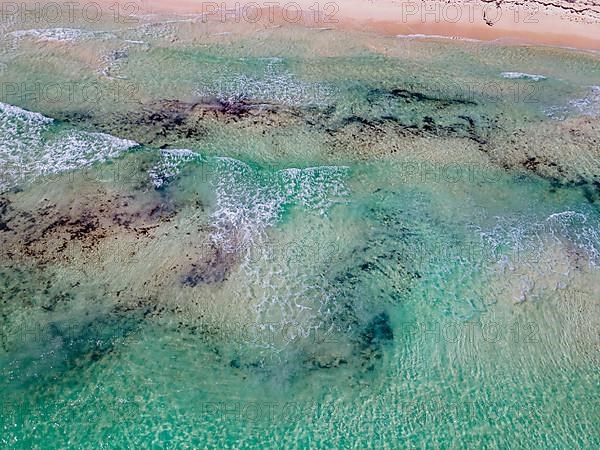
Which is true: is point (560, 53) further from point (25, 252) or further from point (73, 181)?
point (25, 252)

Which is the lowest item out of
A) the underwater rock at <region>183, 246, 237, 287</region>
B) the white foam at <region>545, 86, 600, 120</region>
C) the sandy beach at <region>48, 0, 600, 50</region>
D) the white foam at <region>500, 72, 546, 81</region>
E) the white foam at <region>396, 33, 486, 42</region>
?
the underwater rock at <region>183, 246, 237, 287</region>

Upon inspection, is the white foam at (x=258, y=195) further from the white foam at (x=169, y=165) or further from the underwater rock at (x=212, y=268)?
the white foam at (x=169, y=165)

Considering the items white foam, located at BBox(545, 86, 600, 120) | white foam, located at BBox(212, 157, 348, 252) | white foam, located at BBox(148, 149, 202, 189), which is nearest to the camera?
white foam, located at BBox(212, 157, 348, 252)

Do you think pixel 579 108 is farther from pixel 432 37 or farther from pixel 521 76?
pixel 432 37

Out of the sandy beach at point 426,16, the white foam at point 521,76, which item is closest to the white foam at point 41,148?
the sandy beach at point 426,16

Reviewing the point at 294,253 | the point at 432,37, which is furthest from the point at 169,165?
the point at 432,37

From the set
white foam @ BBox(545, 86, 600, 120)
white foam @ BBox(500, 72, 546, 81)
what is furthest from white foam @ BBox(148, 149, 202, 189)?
white foam @ BBox(545, 86, 600, 120)

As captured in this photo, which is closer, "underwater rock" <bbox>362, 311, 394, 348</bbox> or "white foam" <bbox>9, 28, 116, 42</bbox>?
"underwater rock" <bbox>362, 311, 394, 348</bbox>

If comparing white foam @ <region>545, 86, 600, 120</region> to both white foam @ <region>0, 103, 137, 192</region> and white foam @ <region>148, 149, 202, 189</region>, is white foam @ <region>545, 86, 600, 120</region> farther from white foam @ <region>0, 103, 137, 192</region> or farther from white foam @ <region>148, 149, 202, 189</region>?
white foam @ <region>0, 103, 137, 192</region>

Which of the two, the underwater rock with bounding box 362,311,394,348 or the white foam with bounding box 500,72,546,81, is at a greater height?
the white foam with bounding box 500,72,546,81
